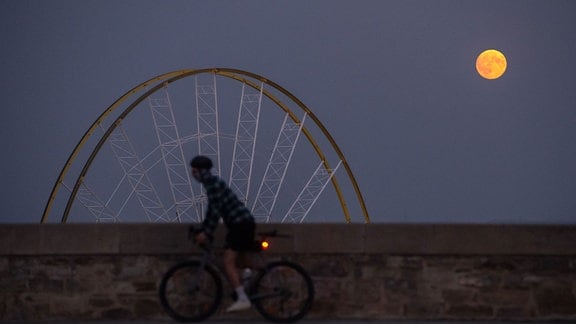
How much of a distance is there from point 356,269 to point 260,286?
1095mm

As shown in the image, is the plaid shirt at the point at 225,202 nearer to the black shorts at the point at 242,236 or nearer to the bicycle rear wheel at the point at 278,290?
the black shorts at the point at 242,236

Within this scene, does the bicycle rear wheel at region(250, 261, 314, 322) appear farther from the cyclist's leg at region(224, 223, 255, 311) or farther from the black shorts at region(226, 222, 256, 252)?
the black shorts at region(226, 222, 256, 252)

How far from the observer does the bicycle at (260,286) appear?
8602 millimetres

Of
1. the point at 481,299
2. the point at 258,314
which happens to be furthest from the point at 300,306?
the point at 481,299

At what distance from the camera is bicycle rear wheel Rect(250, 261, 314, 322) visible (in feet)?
28.1

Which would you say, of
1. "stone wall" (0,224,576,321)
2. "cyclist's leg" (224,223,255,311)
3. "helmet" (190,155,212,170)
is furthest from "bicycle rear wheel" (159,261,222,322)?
"helmet" (190,155,212,170)

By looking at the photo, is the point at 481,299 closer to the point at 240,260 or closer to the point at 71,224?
the point at 240,260

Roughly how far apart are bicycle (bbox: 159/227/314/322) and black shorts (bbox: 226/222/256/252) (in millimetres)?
118

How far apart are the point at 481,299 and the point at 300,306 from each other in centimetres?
188

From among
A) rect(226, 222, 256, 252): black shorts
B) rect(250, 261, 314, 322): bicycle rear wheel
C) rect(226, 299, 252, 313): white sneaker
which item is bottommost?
rect(226, 299, 252, 313): white sneaker

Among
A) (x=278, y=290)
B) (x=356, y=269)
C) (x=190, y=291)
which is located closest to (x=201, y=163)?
(x=190, y=291)

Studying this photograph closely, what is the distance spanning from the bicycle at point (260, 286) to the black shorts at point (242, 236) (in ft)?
0.39

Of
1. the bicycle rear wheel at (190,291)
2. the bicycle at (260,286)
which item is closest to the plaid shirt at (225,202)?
the bicycle at (260,286)

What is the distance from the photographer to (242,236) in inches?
328
